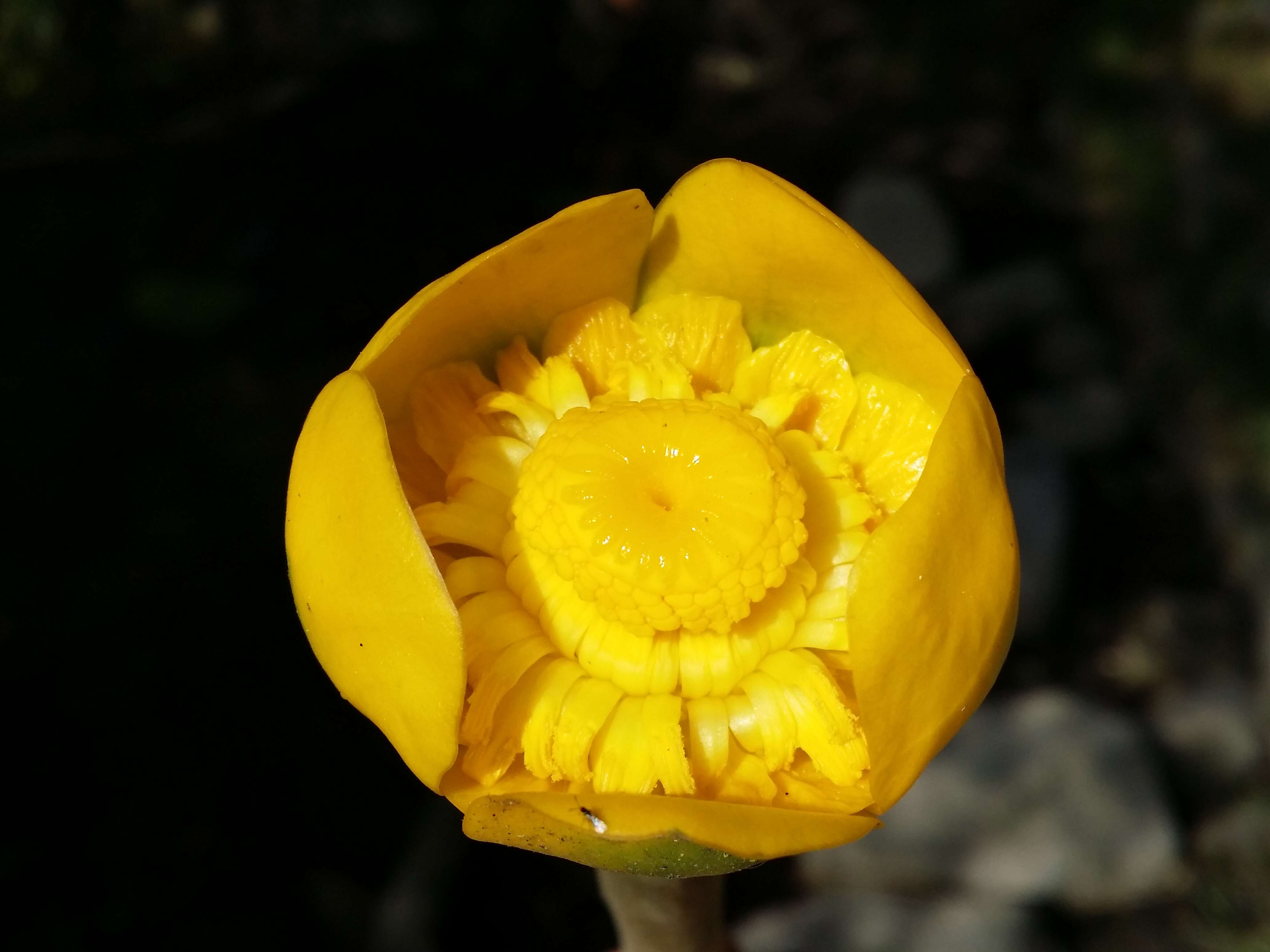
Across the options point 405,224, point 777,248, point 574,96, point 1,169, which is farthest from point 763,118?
point 777,248

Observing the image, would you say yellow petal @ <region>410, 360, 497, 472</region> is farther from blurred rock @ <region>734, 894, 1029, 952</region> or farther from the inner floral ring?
blurred rock @ <region>734, 894, 1029, 952</region>

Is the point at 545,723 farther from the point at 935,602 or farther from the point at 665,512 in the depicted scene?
the point at 935,602

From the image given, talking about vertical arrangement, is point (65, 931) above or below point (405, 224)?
below

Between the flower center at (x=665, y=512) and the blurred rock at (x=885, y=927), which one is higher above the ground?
the flower center at (x=665, y=512)

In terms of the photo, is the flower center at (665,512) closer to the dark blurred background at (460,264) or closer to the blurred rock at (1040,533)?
the dark blurred background at (460,264)

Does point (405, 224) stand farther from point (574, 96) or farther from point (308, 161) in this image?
point (574, 96)

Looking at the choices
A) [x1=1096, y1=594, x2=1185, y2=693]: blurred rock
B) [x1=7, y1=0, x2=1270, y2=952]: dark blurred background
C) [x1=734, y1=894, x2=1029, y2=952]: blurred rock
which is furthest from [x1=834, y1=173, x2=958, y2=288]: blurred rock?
[x1=734, y1=894, x2=1029, y2=952]: blurred rock

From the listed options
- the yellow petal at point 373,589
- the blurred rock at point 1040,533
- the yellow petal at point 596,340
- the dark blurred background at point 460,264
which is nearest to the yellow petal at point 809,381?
the yellow petal at point 596,340
